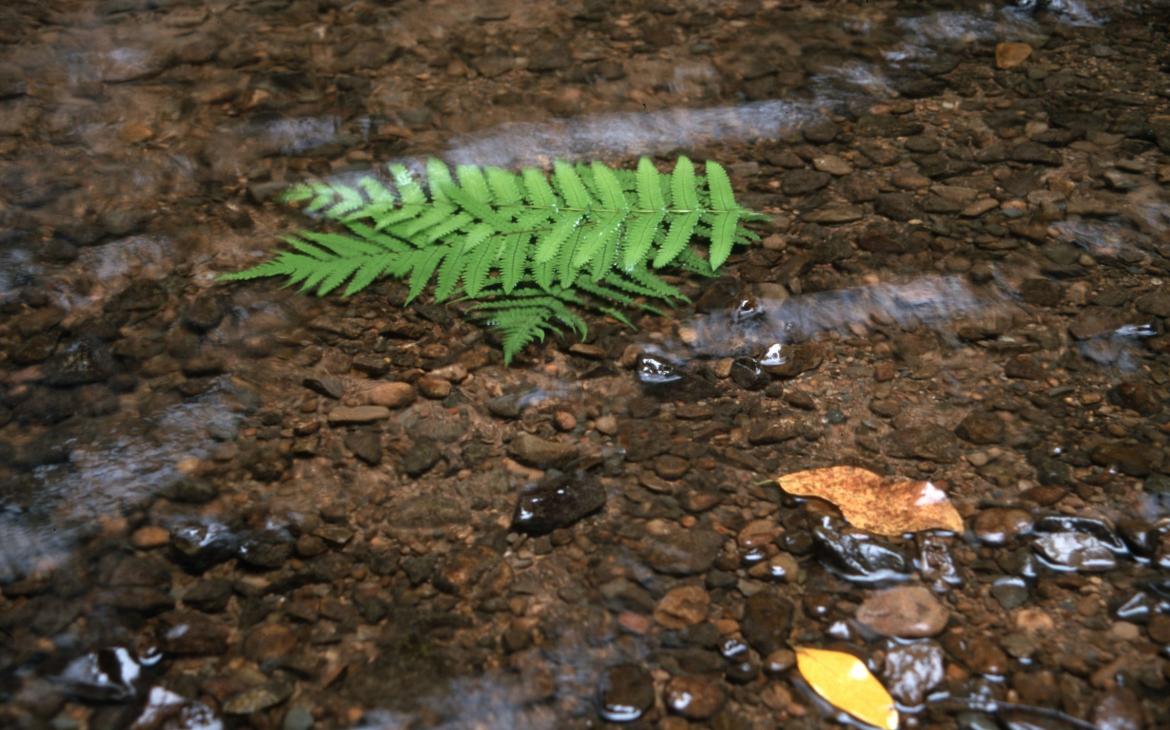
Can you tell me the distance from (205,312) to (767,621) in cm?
185

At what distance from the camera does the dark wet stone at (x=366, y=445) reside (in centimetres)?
278

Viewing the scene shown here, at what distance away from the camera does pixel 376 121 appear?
399 centimetres

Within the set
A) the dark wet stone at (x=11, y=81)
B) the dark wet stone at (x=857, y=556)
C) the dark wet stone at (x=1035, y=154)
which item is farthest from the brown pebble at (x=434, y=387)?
→ the dark wet stone at (x=11, y=81)

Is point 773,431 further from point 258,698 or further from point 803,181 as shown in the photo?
point 258,698

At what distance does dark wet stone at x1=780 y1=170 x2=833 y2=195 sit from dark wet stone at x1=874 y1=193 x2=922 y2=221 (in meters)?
0.19

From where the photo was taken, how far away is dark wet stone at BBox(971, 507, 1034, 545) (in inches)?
99.3

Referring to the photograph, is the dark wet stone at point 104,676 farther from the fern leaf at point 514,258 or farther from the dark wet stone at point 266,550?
the fern leaf at point 514,258

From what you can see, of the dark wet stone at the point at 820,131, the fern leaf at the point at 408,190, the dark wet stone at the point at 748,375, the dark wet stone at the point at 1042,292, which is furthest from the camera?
the dark wet stone at the point at 820,131

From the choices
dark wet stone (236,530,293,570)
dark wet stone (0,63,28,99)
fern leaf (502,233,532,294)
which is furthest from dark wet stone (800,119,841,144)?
dark wet stone (0,63,28,99)

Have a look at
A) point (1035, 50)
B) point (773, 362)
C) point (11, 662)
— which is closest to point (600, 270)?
point (773, 362)

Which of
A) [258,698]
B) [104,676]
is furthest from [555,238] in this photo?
[104,676]

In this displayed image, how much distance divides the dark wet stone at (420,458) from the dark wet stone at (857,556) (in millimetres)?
958

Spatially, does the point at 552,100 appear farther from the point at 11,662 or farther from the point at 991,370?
the point at 11,662

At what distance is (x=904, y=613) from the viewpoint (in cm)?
237
